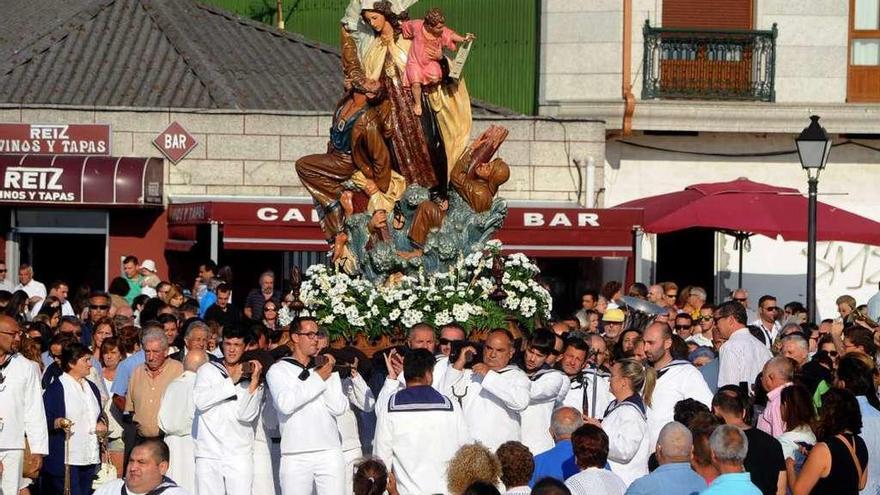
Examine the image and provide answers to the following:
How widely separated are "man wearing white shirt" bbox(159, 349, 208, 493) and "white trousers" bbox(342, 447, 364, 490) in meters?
1.09

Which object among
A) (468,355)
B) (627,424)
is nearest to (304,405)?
(468,355)

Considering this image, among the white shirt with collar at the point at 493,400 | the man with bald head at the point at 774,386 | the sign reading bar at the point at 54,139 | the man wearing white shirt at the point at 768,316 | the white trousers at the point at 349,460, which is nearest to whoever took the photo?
the man with bald head at the point at 774,386

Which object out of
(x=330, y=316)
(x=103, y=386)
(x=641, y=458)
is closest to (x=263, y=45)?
(x=330, y=316)

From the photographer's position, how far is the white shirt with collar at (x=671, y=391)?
1232 cm

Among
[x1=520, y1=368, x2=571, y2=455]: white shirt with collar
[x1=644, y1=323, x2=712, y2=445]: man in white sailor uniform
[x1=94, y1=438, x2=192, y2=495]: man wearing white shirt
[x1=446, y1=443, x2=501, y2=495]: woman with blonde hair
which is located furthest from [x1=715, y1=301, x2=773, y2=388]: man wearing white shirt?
[x1=94, y1=438, x2=192, y2=495]: man wearing white shirt

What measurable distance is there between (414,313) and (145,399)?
10.8 ft

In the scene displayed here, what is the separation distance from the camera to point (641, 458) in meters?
11.4

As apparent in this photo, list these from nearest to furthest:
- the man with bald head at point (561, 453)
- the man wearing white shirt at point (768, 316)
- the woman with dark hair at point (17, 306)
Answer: the man with bald head at point (561, 453) < the woman with dark hair at point (17, 306) < the man wearing white shirt at point (768, 316)

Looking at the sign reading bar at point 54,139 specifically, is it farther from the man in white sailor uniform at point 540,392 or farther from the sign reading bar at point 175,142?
the man in white sailor uniform at point 540,392

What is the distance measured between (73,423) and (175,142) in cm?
1176

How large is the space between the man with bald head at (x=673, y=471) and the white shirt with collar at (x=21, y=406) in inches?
189

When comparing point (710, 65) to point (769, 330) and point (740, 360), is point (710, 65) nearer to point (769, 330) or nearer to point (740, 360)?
point (769, 330)

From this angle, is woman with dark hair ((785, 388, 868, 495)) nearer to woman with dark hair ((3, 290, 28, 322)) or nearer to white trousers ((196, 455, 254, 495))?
white trousers ((196, 455, 254, 495))

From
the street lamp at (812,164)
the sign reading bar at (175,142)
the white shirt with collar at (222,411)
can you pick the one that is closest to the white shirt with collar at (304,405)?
the white shirt with collar at (222,411)
